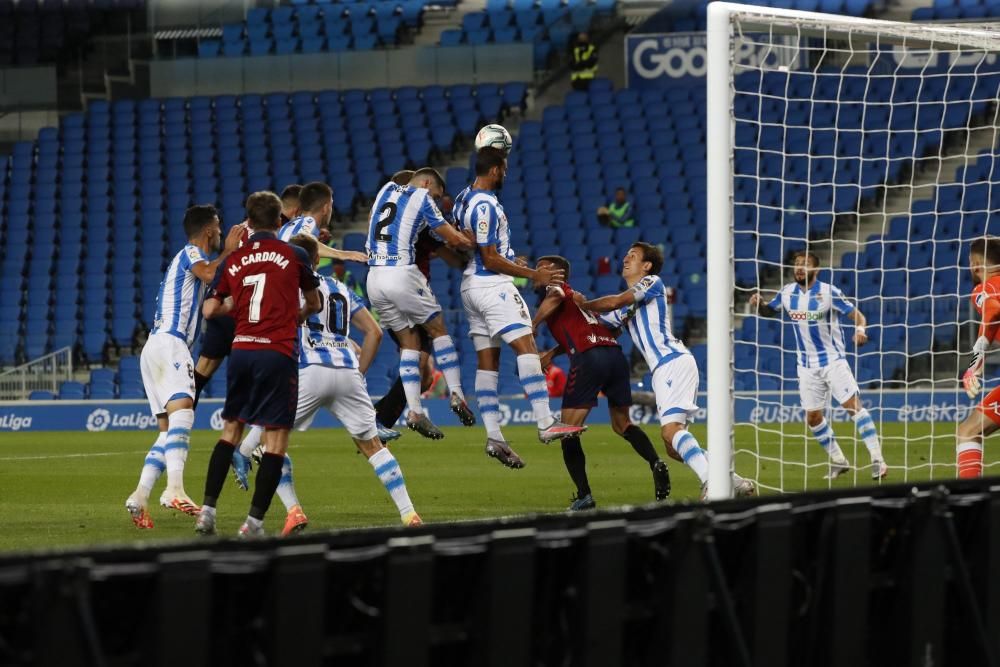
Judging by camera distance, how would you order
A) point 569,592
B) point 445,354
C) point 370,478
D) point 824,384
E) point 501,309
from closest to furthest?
point 569,592 < point 501,309 < point 445,354 < point 370,478 < point 824,384

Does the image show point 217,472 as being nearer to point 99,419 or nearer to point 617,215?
point 99,419

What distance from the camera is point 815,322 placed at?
13.5 meters

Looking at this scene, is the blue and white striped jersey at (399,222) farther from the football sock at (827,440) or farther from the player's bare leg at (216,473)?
the football sock at (827,440)

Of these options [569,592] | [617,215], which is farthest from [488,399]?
[617,215]

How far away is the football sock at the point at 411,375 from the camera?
10.2 meters

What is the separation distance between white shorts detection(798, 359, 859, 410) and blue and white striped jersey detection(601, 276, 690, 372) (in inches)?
144

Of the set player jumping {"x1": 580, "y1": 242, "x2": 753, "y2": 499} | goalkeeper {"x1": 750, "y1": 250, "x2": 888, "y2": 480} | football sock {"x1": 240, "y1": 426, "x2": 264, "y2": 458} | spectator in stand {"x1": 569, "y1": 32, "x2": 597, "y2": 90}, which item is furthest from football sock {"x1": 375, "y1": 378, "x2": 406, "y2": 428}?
spectator in stand {"x1": 569, "y1": 32, "x2": 597, "y2": 90}

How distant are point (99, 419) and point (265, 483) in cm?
1463

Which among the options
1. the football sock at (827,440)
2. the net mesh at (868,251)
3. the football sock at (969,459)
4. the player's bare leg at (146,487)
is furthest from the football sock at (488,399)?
the football sock at (827,440)

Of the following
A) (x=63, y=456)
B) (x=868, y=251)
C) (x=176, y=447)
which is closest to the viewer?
(x=176, y=447)

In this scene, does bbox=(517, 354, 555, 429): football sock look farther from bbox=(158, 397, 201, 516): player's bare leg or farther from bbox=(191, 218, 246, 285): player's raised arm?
bbox=(158, 397, 201, 516): player's bare leg

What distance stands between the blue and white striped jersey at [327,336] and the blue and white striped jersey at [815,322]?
562 centimetres

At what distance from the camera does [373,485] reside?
12.0 m

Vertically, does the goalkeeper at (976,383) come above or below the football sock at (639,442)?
above
